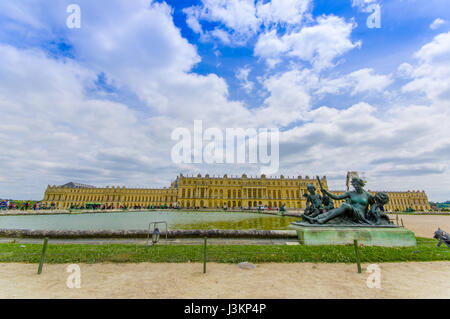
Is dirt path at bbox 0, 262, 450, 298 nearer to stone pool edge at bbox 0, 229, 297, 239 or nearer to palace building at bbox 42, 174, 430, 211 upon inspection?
stone pool edge at bbox 0, 229, 297, 239

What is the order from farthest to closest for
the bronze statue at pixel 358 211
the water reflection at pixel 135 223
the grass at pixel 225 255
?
the water reflection at pixel 135 223
the bronze statue at pixel 358 211
the grass at pixel 225 255

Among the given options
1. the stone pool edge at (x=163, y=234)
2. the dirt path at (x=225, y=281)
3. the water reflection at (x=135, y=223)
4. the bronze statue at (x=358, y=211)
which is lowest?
the water reflection at (x=135, y=223)

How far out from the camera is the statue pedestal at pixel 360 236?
715 cm

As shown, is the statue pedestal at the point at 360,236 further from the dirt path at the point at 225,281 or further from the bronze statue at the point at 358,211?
the dirt path at the point at 225,281

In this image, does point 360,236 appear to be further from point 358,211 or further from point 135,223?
point 135,223

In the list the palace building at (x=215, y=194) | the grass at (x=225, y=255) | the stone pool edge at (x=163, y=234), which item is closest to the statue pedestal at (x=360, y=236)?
the grass at (x=225, y=255)

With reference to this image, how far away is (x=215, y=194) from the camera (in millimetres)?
95375

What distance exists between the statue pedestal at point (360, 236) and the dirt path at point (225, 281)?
1.86 m

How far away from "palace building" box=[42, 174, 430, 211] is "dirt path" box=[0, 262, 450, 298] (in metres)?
84.8

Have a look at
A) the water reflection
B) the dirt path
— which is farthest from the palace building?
the dirt path

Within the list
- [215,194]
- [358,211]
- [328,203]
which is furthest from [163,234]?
[215,194]

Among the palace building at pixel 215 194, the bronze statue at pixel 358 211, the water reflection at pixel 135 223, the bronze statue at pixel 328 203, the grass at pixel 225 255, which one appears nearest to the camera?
the grass at pixel 225 255

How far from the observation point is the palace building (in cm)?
9338

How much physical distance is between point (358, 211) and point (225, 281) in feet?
19.8
